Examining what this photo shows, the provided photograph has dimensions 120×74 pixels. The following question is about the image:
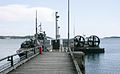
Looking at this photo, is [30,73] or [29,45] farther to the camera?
[29,45]

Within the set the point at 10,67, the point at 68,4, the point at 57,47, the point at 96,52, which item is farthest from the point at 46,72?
the point at 96,52

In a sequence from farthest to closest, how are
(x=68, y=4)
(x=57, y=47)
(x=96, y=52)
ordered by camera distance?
(x=96, y=52), (x=57, y=47), (x=68, y=4)

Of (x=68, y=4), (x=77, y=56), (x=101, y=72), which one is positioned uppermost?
(x=68, y=4)

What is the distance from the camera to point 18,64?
21.7 m

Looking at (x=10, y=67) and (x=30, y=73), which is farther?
(x=10, y=67)

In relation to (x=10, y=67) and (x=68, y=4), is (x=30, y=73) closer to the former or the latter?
(x=10, y=67)

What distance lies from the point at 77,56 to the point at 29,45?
31298 millimetres

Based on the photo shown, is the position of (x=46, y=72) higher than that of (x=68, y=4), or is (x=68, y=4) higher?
(x=68, y=4)

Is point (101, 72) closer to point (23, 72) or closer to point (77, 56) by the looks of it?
point (77, 56)

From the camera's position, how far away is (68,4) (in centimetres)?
4222

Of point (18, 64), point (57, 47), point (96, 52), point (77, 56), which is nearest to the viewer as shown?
point (18, 64)

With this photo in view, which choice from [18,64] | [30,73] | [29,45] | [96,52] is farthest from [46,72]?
[96,52]

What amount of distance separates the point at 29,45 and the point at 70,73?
140 feet

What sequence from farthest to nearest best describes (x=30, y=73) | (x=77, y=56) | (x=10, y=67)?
1. (x=77, y=56)
2. (x=10, y=67)
3. (x=30, y=73)
